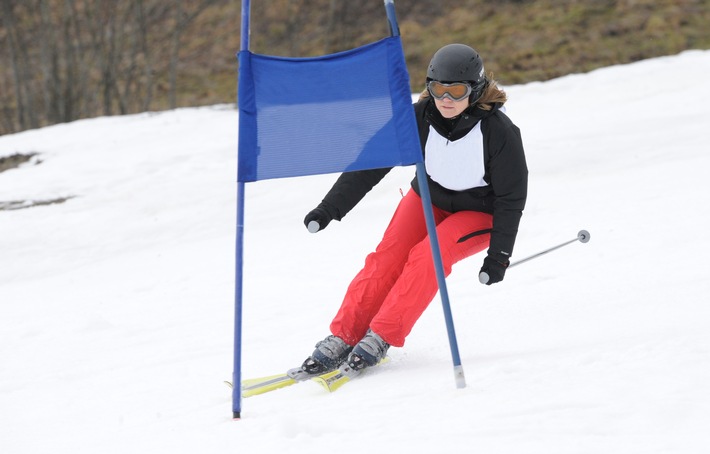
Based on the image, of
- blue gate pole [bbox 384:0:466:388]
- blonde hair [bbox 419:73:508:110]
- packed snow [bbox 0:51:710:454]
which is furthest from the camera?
blonde hair [bbox 419:73:508:110]

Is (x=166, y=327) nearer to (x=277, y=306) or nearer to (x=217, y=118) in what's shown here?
(x=277, y=306)

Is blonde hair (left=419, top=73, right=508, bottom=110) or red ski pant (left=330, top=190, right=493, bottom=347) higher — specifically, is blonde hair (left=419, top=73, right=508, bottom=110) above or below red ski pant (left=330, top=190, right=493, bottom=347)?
above

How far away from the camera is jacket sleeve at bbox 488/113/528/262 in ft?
12.5

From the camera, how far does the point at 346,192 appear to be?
4039 millimetres

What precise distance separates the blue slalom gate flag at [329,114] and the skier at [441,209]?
1.09 feet

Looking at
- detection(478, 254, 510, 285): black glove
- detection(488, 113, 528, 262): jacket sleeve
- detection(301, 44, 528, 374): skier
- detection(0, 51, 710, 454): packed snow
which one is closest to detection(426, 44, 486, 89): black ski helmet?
detection(301, 44, 528, 374): skier

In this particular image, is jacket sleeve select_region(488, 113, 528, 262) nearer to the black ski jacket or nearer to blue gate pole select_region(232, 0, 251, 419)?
the black ski jacket

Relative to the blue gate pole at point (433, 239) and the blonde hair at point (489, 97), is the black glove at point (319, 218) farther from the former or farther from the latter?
the blonde hair at point (489, 97)

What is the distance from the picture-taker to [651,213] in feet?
22.9

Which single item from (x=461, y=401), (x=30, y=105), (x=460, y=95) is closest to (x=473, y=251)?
(x=460, y=95)

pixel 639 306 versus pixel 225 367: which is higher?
pixel 639 306

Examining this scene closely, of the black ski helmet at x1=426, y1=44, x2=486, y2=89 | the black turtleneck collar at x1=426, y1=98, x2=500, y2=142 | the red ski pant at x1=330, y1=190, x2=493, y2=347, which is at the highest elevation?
the black ski helmet at x1=426, y1=44, x2=486, y2=89

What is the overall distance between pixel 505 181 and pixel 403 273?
0.64 metres

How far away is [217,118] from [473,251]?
32.8ft
